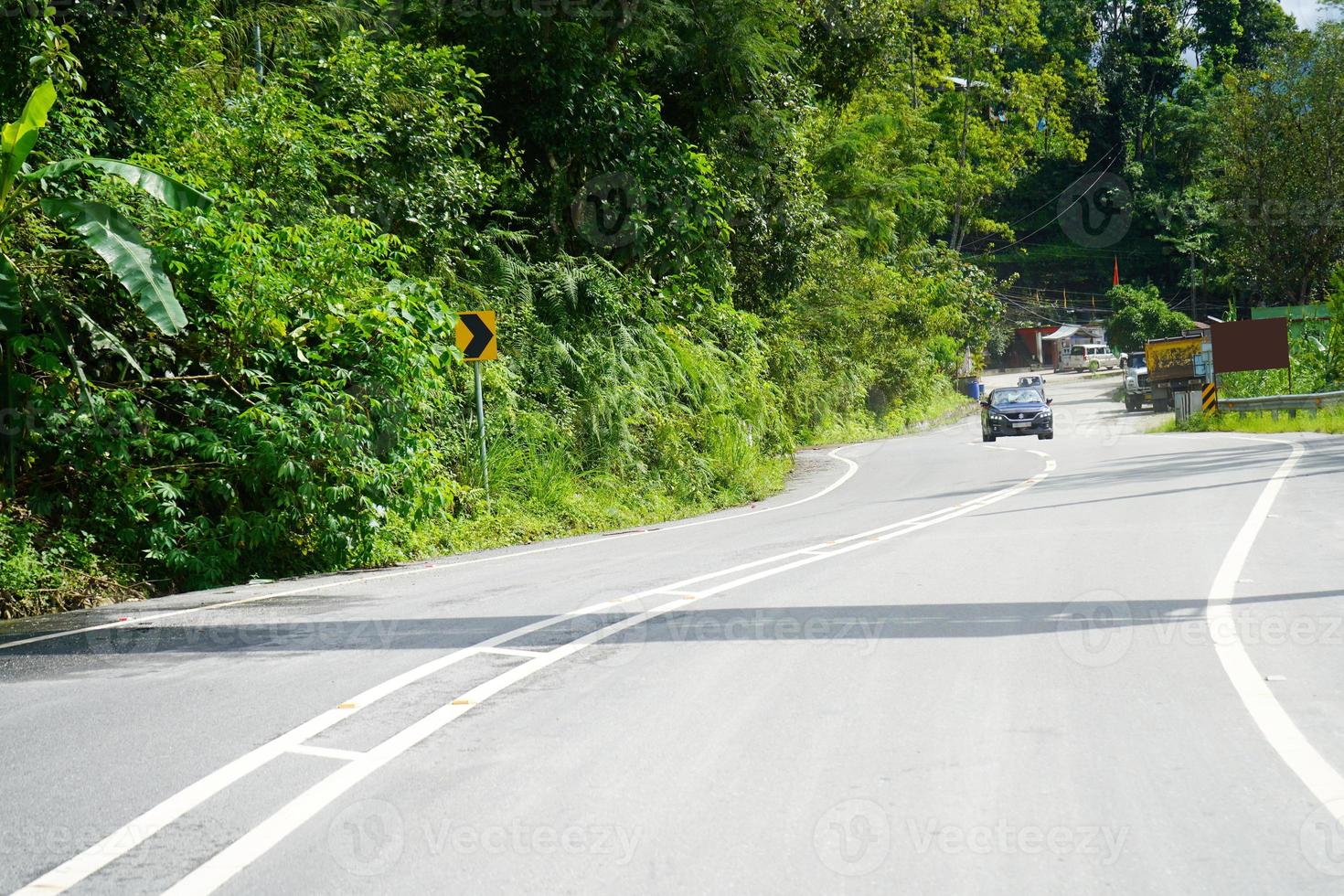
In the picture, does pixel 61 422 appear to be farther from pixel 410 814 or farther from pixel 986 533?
pixel 986 533

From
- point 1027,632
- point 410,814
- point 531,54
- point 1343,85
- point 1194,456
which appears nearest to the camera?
point 410,814

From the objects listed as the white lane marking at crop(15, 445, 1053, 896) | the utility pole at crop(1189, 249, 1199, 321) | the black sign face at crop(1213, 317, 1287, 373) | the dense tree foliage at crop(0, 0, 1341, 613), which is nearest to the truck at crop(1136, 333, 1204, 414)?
the black sign face at crop(1213, 317, 1287, 373)

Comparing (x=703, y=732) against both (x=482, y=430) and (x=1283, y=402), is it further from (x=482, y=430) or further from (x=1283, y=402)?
(x=1283, y=402)

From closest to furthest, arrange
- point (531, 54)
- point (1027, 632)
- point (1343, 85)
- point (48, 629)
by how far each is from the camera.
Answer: point (1027, 632) < point (48, 629) < point (531, 54) < point (1343, 85)

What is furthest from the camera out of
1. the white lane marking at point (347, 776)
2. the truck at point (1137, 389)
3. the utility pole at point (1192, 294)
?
the utility pole at point (1192, 294)

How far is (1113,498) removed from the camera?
16.6 metres

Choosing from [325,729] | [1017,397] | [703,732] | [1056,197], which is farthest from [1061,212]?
[325,729]

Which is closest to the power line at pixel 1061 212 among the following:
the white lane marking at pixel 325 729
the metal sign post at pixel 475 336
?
the metal sign post at pixel 475 336

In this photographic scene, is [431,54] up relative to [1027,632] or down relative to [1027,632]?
up

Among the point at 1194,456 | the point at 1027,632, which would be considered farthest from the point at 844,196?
the point at 1027,632

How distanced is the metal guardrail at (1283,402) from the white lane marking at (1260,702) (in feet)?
83.6

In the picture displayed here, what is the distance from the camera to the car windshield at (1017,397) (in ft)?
119

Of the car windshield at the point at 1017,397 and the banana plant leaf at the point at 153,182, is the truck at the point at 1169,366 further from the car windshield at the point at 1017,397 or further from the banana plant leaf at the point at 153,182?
the banana plant leaf at the point at 153,182

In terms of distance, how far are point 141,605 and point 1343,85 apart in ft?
185
